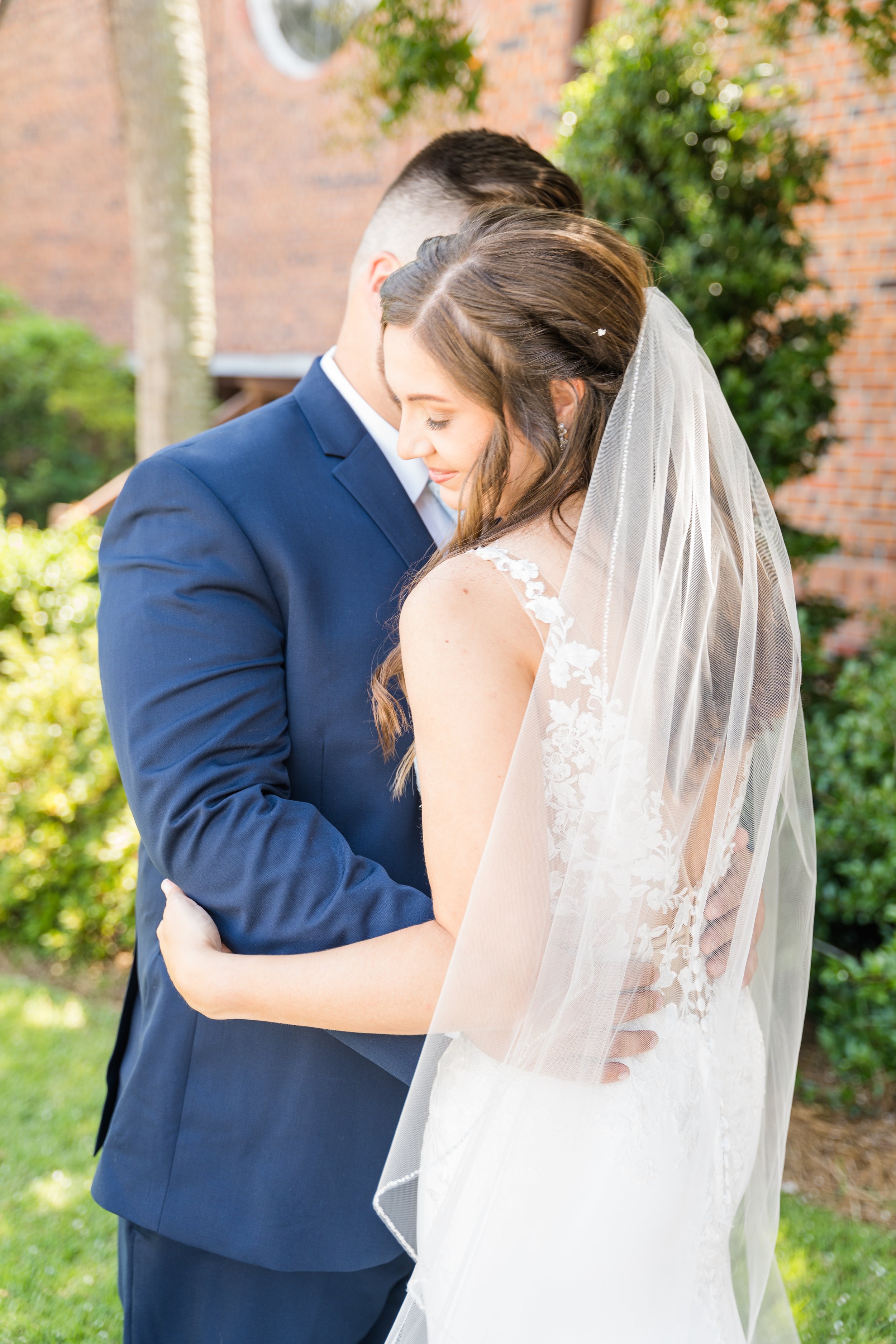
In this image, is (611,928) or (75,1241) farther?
(75,1241)

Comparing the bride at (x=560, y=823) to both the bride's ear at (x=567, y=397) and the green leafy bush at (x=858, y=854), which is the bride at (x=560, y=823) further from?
the green leafy bush at (x=858, y=854)

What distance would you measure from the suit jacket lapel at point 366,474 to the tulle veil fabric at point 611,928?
0.44 meters

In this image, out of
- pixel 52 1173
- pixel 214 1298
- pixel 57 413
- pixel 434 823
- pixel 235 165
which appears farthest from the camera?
pixel 57 413

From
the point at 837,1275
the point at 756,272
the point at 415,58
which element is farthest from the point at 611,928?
the point at 415,58

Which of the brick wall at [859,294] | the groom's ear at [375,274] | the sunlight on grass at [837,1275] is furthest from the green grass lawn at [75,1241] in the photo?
the brick wall at [859,294]

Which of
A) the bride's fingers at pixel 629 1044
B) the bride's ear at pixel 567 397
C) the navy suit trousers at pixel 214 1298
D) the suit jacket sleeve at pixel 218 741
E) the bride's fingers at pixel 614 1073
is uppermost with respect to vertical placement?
the bride's ear at pixel 567 397

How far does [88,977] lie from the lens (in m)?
4.77

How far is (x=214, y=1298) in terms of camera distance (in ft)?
5.96

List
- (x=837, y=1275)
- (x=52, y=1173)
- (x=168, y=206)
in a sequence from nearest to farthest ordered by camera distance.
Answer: (x=837, y=1275) < (x=52, y=1173) < (x=168, y=206)

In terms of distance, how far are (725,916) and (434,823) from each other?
1.91 feet

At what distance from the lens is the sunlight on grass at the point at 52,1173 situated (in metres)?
2.78

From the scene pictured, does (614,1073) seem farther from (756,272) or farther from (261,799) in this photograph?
(756,272)

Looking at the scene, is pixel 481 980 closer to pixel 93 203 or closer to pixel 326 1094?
pixel 326 1094

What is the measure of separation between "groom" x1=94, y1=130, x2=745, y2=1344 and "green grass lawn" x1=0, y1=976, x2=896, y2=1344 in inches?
46.0
